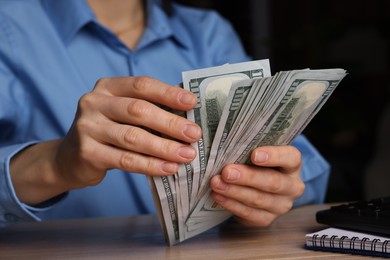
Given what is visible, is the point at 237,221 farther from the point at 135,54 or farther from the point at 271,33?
the point at 271,33

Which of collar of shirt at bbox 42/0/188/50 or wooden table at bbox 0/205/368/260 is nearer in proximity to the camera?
wooden table at bbox 0/205/368/260

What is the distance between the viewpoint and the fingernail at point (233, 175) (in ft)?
2.95

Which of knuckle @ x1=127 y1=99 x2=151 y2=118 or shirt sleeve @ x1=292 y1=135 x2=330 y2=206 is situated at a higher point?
knuckle @ x1=127 y1=99 x2=151 y2=118

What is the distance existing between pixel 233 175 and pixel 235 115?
9cm

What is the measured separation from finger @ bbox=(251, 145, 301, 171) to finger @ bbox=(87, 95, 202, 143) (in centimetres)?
10

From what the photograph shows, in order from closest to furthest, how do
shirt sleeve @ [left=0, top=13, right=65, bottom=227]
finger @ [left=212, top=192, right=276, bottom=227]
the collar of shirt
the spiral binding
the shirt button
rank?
the spiral binding
finger @ [left=212, top=192, right=276, bottom=227]
the shirt button
shirt sleeve @ [left=0, top=13, right=65, bottom=227]
the collar of shirt

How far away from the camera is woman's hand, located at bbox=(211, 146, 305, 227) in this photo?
91 cm

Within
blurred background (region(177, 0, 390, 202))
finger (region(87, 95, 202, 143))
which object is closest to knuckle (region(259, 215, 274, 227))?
finger (region(87, 95, 202, 143))

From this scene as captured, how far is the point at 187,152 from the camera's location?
0.86 m

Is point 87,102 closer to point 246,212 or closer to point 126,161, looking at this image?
point 126,161

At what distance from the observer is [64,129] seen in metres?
1.41

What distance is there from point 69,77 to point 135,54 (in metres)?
0.18

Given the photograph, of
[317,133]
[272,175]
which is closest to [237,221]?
[272,175]

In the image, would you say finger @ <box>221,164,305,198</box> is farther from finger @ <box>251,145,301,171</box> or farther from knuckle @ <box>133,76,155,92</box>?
knuckle @ <box>133,76,155,92</box>
